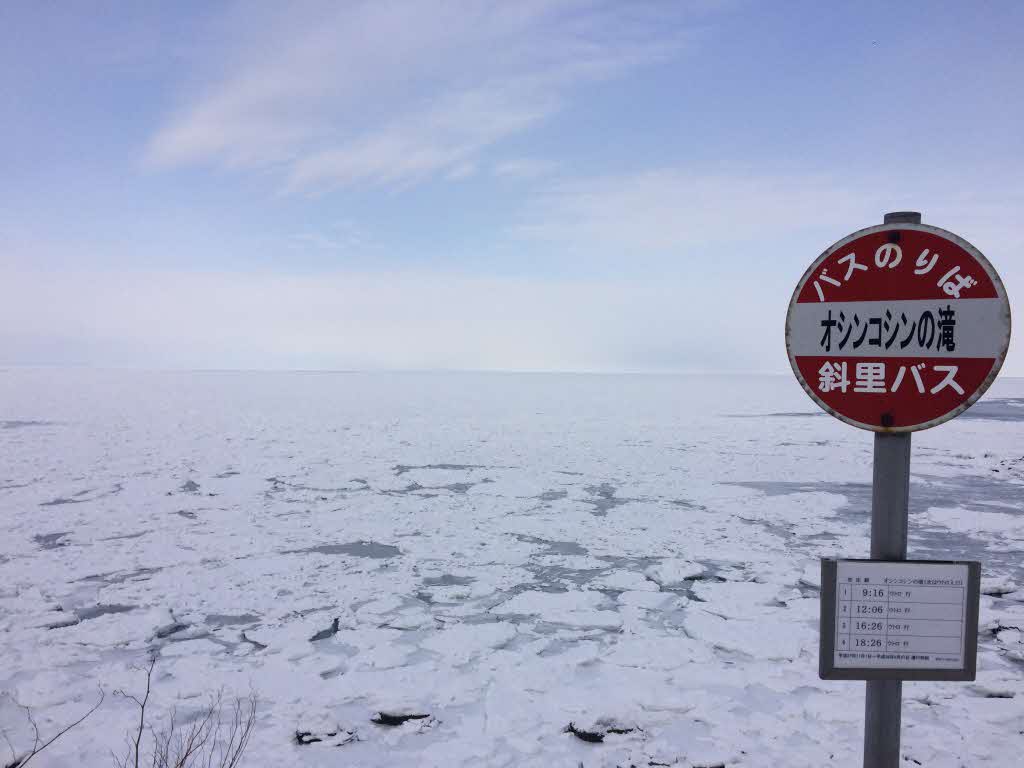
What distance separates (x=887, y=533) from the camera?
5.98ft

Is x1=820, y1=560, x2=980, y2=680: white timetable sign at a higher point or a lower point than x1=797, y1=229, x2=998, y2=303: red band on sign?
lower

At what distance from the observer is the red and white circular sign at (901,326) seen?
1710 mm

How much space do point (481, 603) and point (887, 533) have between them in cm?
320

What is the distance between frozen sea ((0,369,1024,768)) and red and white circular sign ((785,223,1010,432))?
1.85 m

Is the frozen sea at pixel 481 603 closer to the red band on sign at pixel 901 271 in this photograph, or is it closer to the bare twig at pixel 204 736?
the bare twig at pixel 204 736

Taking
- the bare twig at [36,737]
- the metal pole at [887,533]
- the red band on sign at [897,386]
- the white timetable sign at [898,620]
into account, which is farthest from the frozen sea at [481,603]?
the red band on sign at [897,386]

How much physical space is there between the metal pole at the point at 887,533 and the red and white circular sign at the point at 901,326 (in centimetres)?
6

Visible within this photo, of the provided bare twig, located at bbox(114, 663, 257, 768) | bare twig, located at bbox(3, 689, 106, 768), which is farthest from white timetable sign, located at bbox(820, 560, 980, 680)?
bare twig, located at bbox(3, 689, 106, 768)

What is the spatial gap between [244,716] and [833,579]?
2.73 m

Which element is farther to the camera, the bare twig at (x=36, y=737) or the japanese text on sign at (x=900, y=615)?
the bare twig at (x=36, y=737)

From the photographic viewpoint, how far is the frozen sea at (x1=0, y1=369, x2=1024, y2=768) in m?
2.97

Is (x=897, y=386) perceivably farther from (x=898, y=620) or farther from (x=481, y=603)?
(x=481, y=603)

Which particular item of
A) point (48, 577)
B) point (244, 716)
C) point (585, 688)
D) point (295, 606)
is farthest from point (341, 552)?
point (585, 688)

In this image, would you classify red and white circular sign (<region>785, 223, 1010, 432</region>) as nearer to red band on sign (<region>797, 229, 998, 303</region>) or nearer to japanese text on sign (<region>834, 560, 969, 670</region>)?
red band on sign (<region>797, 229, 998, 303</region>)
